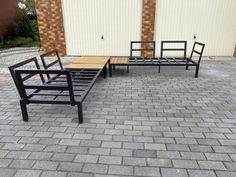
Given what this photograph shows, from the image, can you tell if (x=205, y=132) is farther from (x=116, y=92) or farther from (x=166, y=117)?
(x=116, y=92)

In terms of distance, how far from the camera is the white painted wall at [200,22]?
7020 millimetres

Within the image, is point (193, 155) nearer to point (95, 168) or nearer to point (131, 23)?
point (95, 168)

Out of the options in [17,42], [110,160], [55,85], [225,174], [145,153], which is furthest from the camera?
[17,42]

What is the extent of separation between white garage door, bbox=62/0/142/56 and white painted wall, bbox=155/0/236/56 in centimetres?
88

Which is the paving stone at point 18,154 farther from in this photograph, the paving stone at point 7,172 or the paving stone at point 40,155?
the paving stone at point 7,172

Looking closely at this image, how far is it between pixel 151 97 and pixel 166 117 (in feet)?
2.85

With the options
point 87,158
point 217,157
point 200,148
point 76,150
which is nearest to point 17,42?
point 76,150

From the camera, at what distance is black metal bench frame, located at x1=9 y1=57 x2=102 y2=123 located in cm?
292

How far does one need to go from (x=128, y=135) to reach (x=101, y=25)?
5540mm

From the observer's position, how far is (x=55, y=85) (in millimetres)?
3006

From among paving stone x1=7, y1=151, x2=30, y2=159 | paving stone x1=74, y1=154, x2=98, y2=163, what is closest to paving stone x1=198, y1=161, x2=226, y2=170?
paving stone x1=74, y1=154, x2=98, y2=163

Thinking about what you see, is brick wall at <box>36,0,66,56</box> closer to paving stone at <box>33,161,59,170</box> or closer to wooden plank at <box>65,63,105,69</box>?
wooden plank at <box>65,63,105,69</box>

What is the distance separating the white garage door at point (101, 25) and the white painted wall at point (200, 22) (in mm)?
877

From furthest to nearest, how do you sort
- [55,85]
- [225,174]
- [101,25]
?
1. [101,25]
2. [55,85]
3. [225,174]
